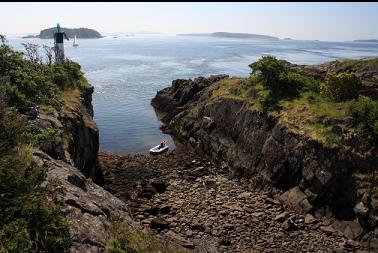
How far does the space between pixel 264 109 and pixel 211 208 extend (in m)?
13.6

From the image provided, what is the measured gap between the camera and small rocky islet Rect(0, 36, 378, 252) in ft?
57.8

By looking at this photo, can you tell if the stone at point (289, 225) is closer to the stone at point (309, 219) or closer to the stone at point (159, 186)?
the stone at point (309, 219)

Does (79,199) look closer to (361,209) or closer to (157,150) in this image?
(361,209)

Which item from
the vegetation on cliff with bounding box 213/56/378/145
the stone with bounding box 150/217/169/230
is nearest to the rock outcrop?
the stone with bounding box 150/217/169/230

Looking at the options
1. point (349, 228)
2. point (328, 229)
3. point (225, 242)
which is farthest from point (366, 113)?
point (225, 242)

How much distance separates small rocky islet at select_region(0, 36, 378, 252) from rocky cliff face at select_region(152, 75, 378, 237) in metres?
0.09

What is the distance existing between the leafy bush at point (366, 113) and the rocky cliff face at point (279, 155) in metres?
2.17

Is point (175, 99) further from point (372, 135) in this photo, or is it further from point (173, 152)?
point (372, 135)

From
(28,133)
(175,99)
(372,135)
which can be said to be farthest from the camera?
(175,99)

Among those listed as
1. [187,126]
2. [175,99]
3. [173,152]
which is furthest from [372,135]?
[175,99]

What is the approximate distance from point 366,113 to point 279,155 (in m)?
8.17

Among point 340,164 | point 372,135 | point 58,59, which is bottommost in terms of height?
point 340,164

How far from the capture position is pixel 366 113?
102 feet

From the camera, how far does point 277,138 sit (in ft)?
118
